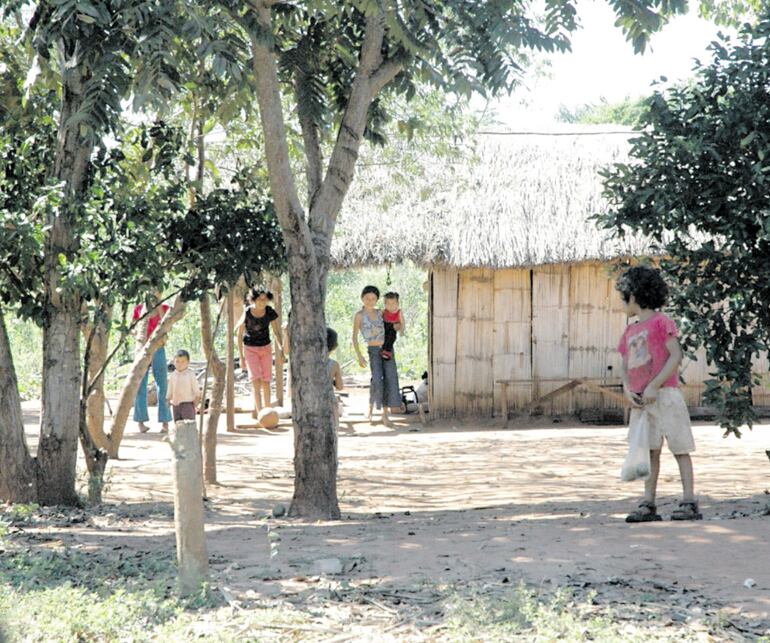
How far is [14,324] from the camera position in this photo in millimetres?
23703

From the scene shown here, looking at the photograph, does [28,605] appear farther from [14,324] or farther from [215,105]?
[14,324]

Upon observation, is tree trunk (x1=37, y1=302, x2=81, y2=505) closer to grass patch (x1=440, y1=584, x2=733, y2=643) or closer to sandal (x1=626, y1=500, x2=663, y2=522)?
sandal (x1=626, y1=500, x2=663, y2=522)

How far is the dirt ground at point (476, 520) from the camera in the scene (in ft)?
17.3

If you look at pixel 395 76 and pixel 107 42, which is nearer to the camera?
pixel 107 42

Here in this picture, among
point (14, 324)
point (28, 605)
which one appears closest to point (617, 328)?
point (28, 605)

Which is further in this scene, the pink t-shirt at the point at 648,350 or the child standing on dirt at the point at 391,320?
the child standing on dirt at the point at 391,320

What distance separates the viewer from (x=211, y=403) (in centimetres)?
1002

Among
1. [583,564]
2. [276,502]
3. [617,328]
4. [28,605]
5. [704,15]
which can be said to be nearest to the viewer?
[28,605]

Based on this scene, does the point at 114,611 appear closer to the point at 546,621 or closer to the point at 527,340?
the point at 546,621

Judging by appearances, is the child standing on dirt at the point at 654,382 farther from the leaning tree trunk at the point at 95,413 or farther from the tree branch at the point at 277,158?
the leaning tree trunk at the point at 95,413

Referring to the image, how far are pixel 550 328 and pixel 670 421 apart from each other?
9.02 m

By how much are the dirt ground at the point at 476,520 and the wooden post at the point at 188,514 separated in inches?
8.6

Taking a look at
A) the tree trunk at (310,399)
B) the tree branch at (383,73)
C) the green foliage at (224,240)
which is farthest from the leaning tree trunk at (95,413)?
the tree branch at (383,73)

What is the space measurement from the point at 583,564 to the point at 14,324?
803 inches
